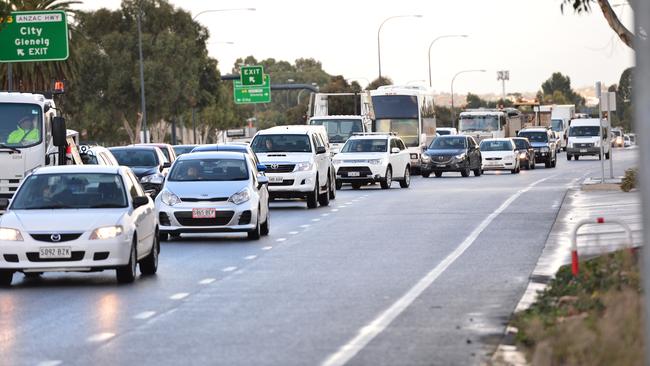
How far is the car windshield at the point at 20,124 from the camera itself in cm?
3089

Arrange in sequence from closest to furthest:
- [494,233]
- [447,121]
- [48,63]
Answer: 1. [494,233]
2. [48,63]
3. [447,121]

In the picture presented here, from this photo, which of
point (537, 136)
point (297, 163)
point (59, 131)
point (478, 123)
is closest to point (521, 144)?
point (537, 136)

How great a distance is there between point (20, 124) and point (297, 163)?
9.10 m

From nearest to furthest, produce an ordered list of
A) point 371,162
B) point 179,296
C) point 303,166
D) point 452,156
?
point 179,296, point 303,166, point 371,162, point 452,156

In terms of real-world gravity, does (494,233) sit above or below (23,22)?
below

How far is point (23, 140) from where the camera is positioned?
101ft

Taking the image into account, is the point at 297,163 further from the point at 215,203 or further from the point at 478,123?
the point at 478,123

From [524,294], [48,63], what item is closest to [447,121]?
[48,63]

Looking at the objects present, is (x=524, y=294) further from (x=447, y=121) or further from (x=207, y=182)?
(x=447, y=121)

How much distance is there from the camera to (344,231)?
29.4 m

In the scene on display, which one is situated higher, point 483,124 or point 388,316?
point 388,316

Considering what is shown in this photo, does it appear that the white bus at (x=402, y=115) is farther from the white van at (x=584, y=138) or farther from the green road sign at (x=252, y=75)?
the green road sign at (x=252, y=75)

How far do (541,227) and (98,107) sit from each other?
6380 centimetres

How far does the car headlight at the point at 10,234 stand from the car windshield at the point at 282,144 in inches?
800
